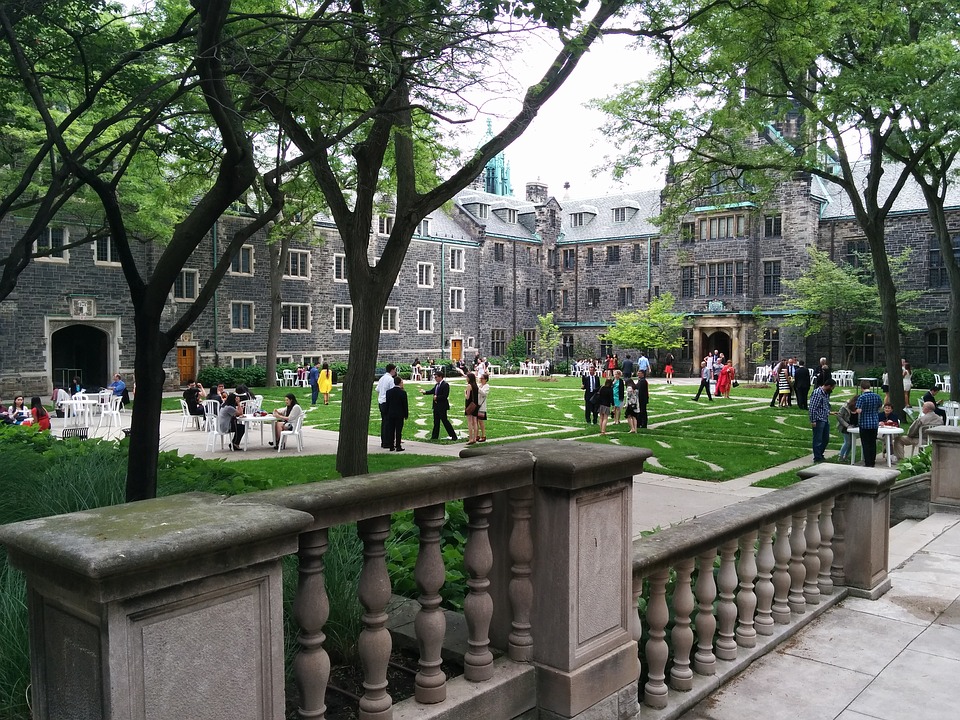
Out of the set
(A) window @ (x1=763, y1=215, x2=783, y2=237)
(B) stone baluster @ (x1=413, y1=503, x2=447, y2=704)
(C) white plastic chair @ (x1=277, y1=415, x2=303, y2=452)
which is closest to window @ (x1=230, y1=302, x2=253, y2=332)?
(C) white plastic chair @ (x1=277, y1=415, x2=303, y2=452)

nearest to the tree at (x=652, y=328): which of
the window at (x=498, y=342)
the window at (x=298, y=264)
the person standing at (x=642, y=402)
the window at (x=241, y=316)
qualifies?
the window at (x=498, y=342)

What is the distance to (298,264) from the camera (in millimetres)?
40031

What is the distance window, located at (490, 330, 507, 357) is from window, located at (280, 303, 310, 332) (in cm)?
1397

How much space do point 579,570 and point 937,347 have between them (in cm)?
4180

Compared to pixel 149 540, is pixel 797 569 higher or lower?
lower

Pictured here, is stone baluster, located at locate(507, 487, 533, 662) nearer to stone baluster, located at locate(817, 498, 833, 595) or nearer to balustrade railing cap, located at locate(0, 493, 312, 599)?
balustrade railing cap, located at locate(0, 493, 312, 599)

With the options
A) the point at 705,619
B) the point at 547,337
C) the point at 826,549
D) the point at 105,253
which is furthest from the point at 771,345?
the point at 705,619

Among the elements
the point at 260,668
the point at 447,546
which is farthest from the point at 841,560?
the point at 260,668

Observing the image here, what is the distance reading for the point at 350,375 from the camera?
1069 centimetres

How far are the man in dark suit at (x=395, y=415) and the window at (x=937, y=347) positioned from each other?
32575mm

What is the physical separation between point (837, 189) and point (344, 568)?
4672 centimetres

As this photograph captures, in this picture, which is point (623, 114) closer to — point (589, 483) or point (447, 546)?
point (447, 546)

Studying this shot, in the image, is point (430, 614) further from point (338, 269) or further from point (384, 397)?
point (338, 269)

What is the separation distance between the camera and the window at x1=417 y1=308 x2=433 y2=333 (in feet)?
150
